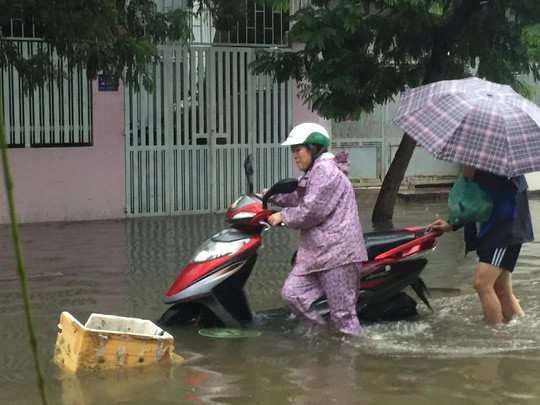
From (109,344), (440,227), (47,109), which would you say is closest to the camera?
(109,344)

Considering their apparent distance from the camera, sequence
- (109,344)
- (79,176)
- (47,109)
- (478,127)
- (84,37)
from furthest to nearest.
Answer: (79,176)
(47,109)
(84,37)
(478,127)
(109,344)

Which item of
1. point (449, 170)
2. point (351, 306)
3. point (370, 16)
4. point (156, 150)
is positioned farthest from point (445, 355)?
point (449, 170)

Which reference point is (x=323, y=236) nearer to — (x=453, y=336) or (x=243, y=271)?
(x=243, y=271)

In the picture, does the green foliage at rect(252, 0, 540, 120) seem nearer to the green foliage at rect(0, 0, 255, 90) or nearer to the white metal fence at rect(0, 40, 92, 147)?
the white metal fence at rect(0, 40, 92, 147)

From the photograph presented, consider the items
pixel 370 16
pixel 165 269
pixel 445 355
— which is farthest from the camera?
pixel 370 16

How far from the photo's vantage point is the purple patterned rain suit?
567 cm

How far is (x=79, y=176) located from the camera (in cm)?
1262

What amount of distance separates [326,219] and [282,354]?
0.87m

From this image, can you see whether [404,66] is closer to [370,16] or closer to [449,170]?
[370,16]

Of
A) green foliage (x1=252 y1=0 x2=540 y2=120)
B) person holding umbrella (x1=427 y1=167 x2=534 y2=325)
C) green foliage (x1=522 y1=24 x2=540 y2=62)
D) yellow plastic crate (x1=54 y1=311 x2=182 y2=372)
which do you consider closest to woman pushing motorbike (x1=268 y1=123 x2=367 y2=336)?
person holding umbrella (x1=427 y1=167 x2=534 y2=325)

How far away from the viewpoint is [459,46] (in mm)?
11711

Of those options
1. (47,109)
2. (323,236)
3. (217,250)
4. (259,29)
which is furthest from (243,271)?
(259,29)

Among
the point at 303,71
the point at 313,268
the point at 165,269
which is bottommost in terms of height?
the point at 165,269

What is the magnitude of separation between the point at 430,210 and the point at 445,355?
8.63 m
